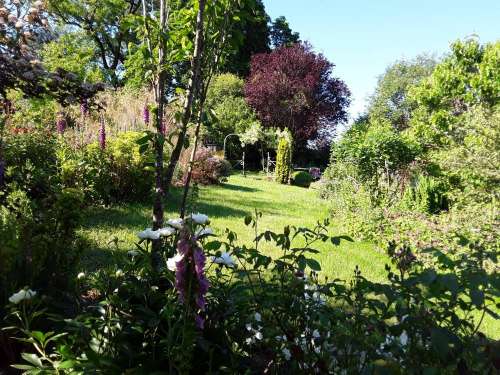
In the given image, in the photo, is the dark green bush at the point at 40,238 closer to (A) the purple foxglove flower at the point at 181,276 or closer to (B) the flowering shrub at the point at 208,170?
(A) the purple foxglove flower at the point at 181,276

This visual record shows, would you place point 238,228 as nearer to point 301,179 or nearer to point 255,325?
point 255,325

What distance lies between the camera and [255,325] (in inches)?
64.6

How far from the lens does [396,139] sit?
336 inches

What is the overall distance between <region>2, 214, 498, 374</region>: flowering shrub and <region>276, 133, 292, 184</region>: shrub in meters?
14.6

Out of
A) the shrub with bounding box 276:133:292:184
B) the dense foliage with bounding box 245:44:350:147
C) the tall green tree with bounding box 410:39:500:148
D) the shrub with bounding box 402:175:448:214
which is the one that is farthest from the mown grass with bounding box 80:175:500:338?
the dense foliage with bounding box 245:44:350:147

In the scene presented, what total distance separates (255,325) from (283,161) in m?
15.1

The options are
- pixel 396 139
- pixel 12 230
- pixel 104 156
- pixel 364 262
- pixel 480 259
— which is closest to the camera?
pixel 480 259

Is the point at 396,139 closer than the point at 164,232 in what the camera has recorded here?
No

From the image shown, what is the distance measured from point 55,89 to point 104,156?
3.78m

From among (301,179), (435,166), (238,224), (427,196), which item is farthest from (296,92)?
(238,224)

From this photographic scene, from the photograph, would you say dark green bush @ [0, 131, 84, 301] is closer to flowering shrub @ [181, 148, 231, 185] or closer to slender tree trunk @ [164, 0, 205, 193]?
slender tree trunk @ [164, 0, 205, 193]

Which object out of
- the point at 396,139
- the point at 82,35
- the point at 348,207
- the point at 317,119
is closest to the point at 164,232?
the point at 348,207

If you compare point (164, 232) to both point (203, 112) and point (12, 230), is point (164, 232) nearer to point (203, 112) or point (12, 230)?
point (203, 112)

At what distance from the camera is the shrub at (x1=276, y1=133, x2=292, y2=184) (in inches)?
648
